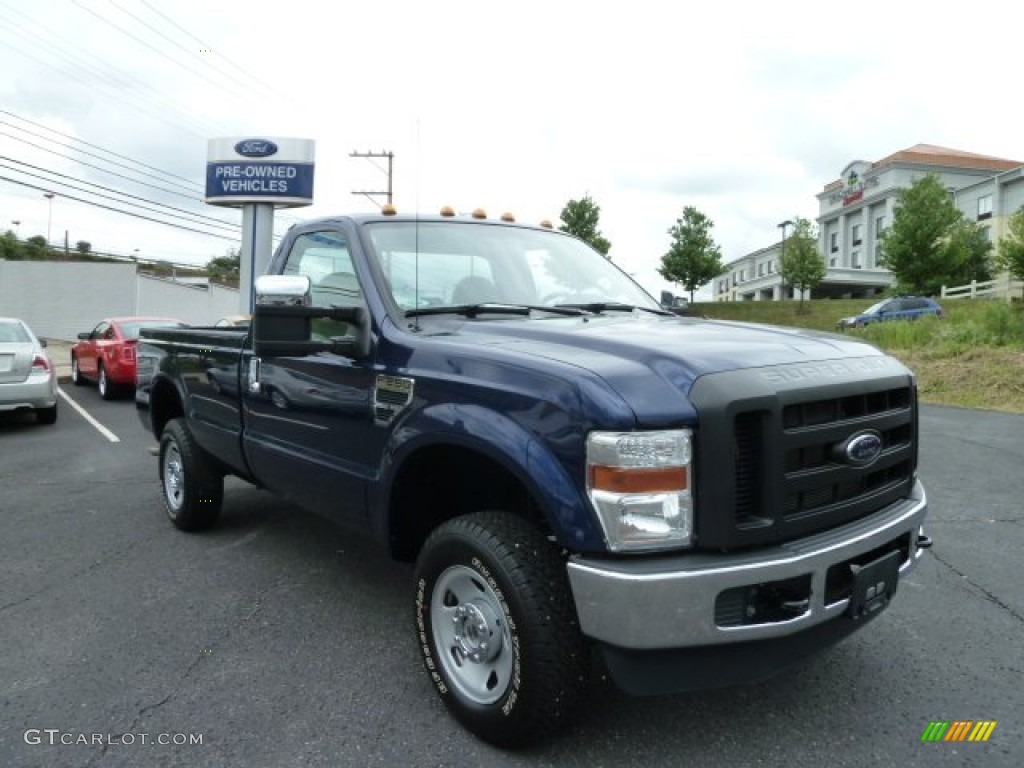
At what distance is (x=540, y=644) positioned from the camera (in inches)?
95.1

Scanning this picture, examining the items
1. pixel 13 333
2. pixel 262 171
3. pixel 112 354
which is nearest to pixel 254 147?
pixel 262 171

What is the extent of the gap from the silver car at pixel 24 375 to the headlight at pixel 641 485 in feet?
32.7

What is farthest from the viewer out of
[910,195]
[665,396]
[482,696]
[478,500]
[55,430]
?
[910,195]

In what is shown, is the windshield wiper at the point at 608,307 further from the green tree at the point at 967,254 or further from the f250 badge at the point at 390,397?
the green tree at the point at 967,254

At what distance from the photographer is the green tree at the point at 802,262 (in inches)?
1674

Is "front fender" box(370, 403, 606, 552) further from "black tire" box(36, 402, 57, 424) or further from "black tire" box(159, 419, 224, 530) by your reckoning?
"black tire" box(36, 402, 57, 424)

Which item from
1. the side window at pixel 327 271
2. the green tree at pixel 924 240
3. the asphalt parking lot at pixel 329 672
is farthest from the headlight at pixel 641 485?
the green tree at pixel 924 240

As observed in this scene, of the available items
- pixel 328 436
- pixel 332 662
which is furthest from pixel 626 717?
pixel 328 436

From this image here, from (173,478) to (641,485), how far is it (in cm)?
416

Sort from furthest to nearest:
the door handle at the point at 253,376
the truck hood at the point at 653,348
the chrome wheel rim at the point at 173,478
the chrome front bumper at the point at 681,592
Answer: the chrome wheel rim at the point at 173,478 < the door handle at the point at 253,376 < the truck hood at the point at 653,348 < the chrome front bumper at the point at 681,592

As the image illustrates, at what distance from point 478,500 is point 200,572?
215 centimetres

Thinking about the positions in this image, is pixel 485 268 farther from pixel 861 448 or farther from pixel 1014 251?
pixel 1014 251

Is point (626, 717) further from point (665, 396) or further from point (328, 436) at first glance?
point (328, 436)

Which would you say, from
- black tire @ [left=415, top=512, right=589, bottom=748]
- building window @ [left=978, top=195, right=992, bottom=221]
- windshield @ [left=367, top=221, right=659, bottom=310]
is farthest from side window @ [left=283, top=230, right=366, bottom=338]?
building window @ [left=978, top=195, right=992, bottom=221]
